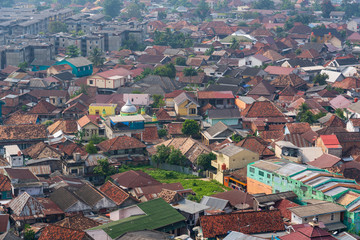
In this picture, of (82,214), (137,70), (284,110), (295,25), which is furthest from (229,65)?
(82,214)

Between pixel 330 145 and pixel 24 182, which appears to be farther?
pixel 330 145

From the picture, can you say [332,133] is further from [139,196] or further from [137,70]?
[137,70]

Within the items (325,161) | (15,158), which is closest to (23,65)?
(15,158)

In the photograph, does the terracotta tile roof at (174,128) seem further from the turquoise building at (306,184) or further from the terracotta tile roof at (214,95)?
the turquoise building at (306,184)

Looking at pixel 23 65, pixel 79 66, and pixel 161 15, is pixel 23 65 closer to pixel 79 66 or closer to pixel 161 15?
pixel 79 66

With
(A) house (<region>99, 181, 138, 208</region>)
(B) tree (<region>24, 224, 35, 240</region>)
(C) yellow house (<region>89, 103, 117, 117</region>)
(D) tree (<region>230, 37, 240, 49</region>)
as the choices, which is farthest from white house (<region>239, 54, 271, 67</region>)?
(B) tree (<region>24, 224, 35, 240</region>)
